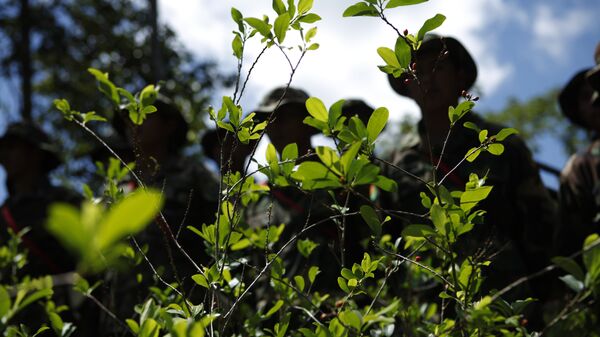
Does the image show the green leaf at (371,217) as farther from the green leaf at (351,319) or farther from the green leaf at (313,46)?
the green leaf at (313,46)

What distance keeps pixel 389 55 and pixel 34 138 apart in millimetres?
3510

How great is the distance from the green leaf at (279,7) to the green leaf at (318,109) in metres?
0.28

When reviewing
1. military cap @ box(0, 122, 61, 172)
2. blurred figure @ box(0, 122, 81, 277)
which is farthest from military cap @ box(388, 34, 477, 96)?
military cap @ box(0, 122, 61, 172)

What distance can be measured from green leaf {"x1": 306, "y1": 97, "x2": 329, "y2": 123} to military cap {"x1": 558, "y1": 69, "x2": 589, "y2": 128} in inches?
97.6

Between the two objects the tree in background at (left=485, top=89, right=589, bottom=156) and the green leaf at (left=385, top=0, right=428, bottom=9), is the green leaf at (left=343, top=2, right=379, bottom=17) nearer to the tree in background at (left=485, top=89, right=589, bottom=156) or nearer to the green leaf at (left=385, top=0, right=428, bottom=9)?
the green leaf at (left=385, top=0, right=428, bottom=9)

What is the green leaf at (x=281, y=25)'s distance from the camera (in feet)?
3.64

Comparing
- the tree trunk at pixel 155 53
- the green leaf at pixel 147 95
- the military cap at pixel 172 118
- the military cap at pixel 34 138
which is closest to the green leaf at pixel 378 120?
the green leaf at pixel 147 95

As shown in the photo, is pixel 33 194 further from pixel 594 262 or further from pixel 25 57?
pixel 25 57

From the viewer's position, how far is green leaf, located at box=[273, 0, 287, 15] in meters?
1.15

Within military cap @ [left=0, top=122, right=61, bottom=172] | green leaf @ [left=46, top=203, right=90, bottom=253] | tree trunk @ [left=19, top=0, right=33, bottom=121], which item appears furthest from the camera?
tree trunk @ [left=19, top=0, right=33, bottom=121]

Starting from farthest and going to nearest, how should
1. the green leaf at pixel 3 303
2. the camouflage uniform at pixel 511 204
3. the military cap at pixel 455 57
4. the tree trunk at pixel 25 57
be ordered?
the tree trunk at pixel 25 57 < the military cap at pixel 455 57 < the camouflage uniform at pixel 511 204 < the green leaf at pixel 3 303

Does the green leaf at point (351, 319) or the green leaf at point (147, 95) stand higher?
the green leaf at point (147, 95)

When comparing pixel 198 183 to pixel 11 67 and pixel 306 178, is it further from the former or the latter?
pixel 11 67

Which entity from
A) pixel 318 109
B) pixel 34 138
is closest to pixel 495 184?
pixel 318 109
